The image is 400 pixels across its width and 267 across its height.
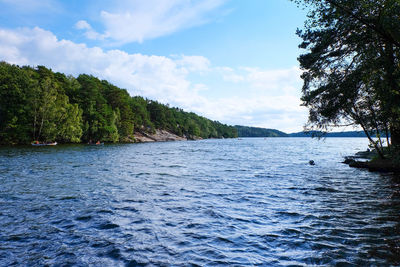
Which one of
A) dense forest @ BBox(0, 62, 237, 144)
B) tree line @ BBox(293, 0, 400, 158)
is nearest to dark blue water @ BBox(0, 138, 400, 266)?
tree line @ BBox(293, 0, 400, 158)

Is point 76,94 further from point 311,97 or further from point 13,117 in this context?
point 311,97

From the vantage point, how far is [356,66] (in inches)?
763

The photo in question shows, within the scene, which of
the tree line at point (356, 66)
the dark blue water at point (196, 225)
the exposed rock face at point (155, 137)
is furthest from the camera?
the exposed rock face at point (155, 137)

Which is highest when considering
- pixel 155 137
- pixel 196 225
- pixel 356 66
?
pixel 356 66

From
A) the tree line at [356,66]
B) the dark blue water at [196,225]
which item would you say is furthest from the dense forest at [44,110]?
the tree line at [356,66]

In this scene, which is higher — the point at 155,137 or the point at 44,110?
the point at 44,110

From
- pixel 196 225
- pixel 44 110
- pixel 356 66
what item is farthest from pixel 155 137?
pixel 196 225

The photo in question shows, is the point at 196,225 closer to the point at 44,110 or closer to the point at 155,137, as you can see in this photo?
the point at 44,110

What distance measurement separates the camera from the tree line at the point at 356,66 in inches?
557

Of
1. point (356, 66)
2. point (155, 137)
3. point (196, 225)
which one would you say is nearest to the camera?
point (196, 225)

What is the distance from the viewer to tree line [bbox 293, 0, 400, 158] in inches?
557

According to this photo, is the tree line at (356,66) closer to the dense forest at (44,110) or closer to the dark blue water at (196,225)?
the dark blue water at (196,225)

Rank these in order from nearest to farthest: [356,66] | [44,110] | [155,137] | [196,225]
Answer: [196,225]
[356,66]
[44,110]
[155,137]

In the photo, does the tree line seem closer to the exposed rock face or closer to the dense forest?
the dense forest
